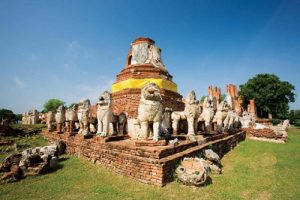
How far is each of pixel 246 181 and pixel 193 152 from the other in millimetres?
1469

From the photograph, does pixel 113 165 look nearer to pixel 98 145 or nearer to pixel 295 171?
pixel 98 145

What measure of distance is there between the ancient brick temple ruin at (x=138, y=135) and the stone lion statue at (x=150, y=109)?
0.10 feet

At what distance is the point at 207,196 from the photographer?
384 centimetres

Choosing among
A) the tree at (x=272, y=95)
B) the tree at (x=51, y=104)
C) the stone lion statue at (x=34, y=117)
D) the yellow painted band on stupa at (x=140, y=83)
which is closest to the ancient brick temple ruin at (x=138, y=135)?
the yellow painted band on stupa at (x=140, y=83)

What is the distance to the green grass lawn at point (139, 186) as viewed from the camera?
387cm

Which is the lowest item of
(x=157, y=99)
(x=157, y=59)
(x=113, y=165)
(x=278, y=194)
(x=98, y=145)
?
(x=278, y=194)

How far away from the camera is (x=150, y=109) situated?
5207 mm

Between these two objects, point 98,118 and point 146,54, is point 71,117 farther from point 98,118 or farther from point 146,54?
point 146,54

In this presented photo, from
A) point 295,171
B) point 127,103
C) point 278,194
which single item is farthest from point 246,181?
point 127,103

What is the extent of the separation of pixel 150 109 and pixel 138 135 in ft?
5.21

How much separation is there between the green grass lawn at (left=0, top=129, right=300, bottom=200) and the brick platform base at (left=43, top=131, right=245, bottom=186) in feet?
0.63

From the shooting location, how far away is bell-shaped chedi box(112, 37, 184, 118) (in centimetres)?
868

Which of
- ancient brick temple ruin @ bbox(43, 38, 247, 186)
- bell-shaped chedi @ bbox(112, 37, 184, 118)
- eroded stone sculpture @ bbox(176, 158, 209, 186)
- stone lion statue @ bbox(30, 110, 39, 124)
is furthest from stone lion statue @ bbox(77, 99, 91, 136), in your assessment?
stone lion statue @ bbox(30, 110, 39, 124)

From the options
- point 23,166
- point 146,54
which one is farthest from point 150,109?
point 146,54
